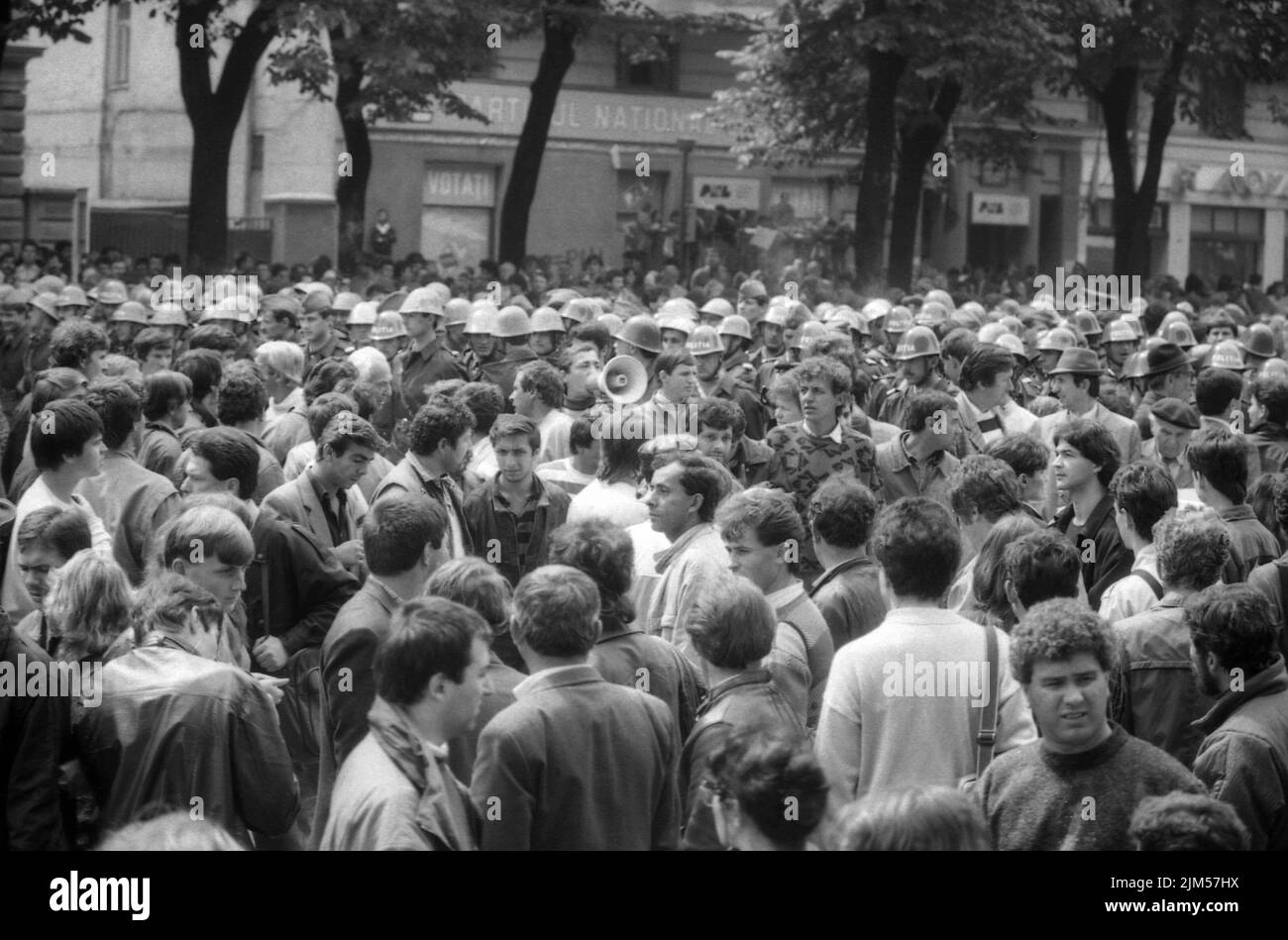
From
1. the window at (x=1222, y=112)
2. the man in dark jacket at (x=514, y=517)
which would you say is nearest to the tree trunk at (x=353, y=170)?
the window at (x=1222, y=112)

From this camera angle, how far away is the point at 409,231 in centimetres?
3725

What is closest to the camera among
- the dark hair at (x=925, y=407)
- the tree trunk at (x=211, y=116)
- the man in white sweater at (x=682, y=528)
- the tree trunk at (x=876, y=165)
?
the man in white sweater at (x=682, y=528)

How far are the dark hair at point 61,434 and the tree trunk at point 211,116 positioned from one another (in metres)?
17.1

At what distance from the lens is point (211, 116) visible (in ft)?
79.0

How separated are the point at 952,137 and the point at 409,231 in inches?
410

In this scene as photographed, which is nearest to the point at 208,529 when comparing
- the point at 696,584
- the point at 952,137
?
the point at 696,584

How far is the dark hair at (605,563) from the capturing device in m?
5.66

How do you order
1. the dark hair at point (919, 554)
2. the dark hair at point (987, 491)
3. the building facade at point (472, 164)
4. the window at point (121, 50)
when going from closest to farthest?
the dark hair at point (919, 554), the dark hair at point (987, 491), the building facade at point (472, 164), the window at point (121, 50)

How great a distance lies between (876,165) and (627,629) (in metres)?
23.3

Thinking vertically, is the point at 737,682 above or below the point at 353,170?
below

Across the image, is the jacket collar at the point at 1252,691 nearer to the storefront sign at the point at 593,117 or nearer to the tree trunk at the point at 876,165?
the tree trunk at the point at 876,165

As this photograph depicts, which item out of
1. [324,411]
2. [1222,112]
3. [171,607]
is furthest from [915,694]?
[1222,112]

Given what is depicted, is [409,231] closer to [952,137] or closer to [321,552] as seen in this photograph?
[952,137]

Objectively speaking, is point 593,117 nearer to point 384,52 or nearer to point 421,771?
point 384,52
